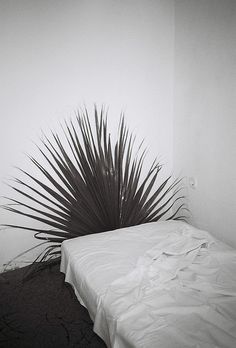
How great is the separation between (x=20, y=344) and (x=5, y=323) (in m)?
0.23

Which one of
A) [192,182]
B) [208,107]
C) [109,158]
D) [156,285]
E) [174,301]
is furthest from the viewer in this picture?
[192,182]

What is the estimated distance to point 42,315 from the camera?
5.55 feet

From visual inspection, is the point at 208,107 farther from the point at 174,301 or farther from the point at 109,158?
the point at 174,301

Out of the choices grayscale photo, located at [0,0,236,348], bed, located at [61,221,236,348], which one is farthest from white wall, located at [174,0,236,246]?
bed, located at [61,221,236,348]

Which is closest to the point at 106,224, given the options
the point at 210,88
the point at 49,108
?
the point at 49,108

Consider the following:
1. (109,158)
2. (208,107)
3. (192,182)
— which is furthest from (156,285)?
(208,107)

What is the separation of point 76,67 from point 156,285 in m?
1.92

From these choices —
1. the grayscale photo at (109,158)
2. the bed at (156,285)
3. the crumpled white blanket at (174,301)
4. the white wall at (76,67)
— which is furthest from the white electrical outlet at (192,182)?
the crumpled white blanket at (174,301)

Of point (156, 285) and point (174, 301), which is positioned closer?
point (174, 301)

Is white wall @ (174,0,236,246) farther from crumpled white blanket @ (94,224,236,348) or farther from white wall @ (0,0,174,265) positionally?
crumpled white blanket @ (94,224,236,348)

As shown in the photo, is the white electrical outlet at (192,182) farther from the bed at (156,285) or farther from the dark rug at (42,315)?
the dark rug at (42,315)

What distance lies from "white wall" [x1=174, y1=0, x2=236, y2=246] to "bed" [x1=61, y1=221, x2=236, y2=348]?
54cm

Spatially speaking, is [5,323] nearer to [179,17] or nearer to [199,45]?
[199,45]

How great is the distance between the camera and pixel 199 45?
220cm
